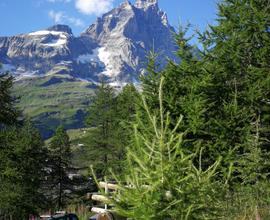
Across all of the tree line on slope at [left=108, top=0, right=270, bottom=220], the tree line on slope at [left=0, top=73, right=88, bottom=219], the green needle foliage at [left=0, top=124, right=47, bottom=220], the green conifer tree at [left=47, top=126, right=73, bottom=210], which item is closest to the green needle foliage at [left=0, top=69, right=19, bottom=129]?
the tree line on slope at [left=0, top=73, right=88, bottom=219]

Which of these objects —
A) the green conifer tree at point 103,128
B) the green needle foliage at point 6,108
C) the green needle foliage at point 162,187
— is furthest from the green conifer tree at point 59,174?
the green needle foliage at point 162,187

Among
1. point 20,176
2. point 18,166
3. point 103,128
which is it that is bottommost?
point 20,176

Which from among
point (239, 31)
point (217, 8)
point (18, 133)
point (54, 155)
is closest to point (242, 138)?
point (239, 31)

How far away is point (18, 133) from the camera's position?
37.9 m

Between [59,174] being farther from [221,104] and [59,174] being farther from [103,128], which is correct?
[221,104]

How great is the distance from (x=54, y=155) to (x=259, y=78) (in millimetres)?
29996

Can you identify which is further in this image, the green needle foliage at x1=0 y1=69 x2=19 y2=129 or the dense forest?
the green needle foliage at x1=0 y1=69 x2=19 y2=129

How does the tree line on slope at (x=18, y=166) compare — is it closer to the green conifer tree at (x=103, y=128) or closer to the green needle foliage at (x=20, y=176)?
the green needle foliage at (x=20, y=176)

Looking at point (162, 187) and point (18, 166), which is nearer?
point (162, 187)

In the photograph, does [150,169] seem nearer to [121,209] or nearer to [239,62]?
[121,209]

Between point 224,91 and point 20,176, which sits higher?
point 224,91

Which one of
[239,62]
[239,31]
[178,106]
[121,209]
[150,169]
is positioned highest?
[239,31]

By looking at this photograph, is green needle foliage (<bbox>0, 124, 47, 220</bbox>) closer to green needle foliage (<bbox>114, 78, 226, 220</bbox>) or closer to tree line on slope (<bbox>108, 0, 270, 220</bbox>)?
tree line on slope (<bbox>108, 0, 270, 220</bbox>)

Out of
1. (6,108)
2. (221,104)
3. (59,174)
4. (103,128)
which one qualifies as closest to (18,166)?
(6,108)
